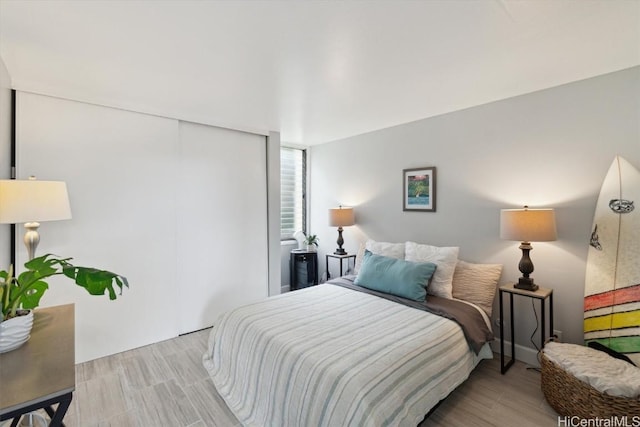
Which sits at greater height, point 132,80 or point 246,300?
point 132,80

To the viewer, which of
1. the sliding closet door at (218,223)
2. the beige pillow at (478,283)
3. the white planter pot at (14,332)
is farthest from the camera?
the sliding closet door at (218,223)

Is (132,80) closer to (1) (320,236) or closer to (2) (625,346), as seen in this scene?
(1) (320,236)

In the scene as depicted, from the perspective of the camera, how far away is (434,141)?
3.21 meters

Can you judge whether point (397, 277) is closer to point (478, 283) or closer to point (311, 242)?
point (478, 283)

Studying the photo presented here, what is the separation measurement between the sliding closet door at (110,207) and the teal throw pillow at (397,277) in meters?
2.11

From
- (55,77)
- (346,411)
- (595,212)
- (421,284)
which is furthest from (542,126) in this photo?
(55,77)

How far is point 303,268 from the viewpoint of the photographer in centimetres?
424

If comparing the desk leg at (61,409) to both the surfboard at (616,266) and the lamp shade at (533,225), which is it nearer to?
the lamp shade at (533,225)

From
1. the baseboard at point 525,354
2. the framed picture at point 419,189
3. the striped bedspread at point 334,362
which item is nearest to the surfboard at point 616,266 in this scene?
the baseboard at point 525,354

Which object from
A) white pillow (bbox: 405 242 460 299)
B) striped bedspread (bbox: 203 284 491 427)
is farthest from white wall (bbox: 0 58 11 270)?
white pillow (bbox: 405 242 460 299)

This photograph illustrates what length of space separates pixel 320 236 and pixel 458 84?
296 cm

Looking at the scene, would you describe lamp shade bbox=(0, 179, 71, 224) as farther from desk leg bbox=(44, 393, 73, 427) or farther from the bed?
the bed

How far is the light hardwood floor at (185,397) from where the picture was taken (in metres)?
1.85

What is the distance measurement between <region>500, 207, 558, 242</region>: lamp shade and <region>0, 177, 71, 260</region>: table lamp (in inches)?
132
